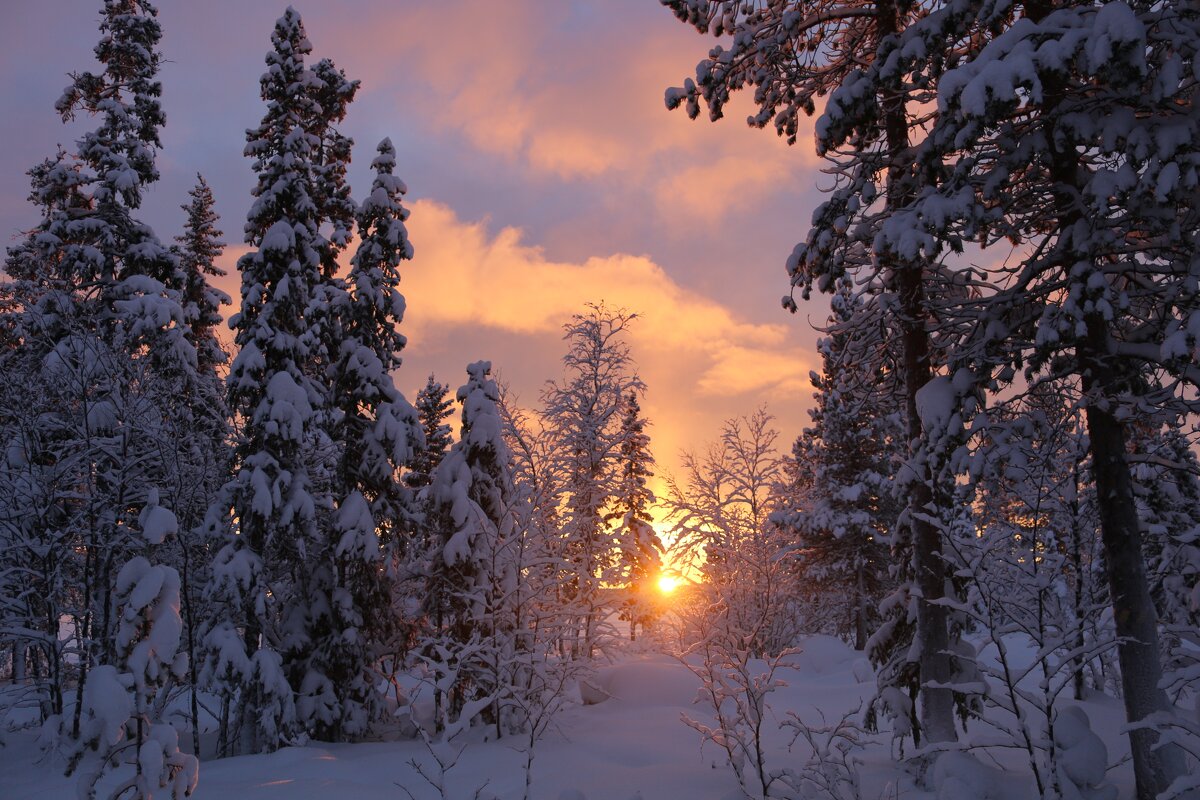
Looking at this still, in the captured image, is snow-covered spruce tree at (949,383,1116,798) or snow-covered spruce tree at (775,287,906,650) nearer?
snow-covered spruce tree at (949,383,1116,798)

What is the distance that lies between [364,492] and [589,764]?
377 inches

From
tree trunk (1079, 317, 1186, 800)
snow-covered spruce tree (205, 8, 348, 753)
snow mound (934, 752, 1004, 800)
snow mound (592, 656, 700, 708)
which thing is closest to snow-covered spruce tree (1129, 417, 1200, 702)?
tree trunk (1079, 317, 1186, 800)

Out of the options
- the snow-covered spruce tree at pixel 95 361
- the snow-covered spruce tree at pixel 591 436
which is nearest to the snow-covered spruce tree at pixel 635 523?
the snow-covered spruce tree at pixel 591 436

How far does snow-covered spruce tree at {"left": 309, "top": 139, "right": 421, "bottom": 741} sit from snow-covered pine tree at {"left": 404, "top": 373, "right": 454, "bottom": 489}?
16.7 metres

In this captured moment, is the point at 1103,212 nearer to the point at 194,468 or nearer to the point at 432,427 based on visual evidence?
the point at 194,468

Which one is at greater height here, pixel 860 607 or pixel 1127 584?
pixel 1127 584

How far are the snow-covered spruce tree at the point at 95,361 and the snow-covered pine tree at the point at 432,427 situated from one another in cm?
1690

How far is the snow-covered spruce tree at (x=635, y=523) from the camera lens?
92.4ft

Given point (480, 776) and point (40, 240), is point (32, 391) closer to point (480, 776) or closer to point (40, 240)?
point (40, 240)

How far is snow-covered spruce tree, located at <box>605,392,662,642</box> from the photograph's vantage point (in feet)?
92.4

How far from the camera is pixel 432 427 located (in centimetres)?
3669

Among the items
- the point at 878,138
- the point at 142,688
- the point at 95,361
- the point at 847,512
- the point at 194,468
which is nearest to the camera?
the point at 142,688

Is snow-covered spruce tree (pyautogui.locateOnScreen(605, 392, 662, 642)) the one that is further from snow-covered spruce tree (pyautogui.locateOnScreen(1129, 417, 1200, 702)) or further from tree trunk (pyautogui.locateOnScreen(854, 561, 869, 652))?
snow-covered spruce tree (pyautogui.locateOnScreen(1129, 417, 1200, 702))

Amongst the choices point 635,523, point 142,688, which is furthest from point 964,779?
point 635,523
